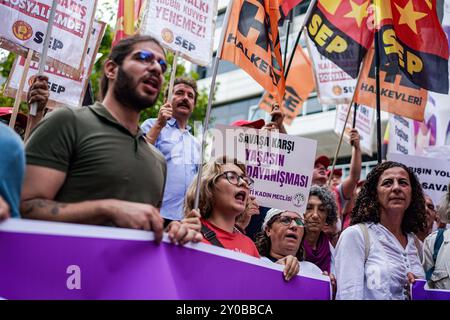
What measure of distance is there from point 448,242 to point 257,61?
6.89 feet

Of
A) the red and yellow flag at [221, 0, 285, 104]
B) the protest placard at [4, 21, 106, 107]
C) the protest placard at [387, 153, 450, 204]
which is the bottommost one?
the protest placard at [387, 153, 450, 204]

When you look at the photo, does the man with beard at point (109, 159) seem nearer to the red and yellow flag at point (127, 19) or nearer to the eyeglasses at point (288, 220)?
the eyeglasses at point (288, 220)

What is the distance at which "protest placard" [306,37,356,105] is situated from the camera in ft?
26.2

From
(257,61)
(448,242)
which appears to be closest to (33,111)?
(257,61)

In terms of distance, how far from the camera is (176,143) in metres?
5.27

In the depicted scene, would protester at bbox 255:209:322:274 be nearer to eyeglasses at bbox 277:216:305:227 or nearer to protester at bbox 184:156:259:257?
eyeglasses at bbox 277:216:305:227

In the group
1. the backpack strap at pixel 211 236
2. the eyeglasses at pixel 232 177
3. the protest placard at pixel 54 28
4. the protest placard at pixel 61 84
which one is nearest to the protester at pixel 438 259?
the eyeglasses at pixel 232 177

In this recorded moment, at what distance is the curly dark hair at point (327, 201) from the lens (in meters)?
5.40

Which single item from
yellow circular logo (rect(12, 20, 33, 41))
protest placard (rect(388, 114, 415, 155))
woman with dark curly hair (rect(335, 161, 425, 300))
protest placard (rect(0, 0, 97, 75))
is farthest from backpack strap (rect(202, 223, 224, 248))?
protest placard (rect(388, 114, 415, 155))

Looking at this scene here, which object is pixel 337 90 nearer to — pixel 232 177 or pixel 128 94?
pixel 232 177

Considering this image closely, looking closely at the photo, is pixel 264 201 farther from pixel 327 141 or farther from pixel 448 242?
pixel 327 141

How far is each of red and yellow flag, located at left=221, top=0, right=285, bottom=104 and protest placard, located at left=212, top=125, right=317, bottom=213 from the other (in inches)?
21.3

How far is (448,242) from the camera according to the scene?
429cm

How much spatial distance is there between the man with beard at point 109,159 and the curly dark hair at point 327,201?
2655mm
